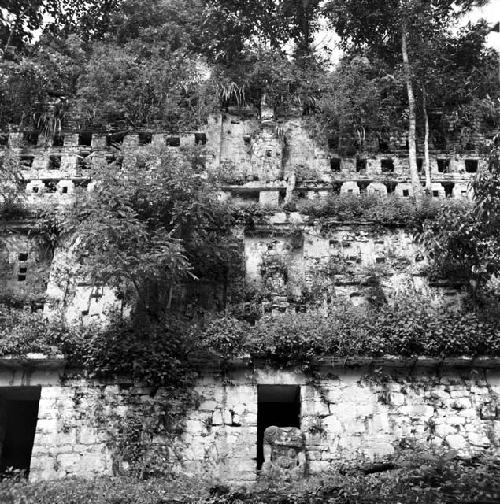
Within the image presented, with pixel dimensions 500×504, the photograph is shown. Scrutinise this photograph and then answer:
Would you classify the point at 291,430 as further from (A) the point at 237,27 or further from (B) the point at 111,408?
(A) the point at 237,27

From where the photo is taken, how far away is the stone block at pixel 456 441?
38.2 feet

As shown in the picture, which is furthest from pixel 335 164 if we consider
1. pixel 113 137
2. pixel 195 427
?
pixel 195 427

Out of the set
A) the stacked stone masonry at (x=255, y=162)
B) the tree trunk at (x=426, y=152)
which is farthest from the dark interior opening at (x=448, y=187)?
the tree trunk at (x=426, y=152)

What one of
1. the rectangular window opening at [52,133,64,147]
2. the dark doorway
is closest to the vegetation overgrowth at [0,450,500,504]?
the dark doorway

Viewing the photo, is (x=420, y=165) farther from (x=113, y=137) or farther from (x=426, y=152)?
(x=113, y=137)

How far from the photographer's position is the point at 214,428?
11.8 metres

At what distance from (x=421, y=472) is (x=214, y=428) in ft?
11.6

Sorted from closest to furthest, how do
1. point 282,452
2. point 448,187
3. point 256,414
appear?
point 282,452
point 256,414
point 448,187

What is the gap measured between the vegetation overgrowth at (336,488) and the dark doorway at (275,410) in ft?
7.20

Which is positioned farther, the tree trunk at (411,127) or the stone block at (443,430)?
the tree trunk at (411,127)

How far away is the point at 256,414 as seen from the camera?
12.0 m

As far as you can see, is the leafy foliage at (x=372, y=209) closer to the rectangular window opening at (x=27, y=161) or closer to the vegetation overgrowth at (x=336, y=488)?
the vegetation overgrowth at (x=336, y=488)

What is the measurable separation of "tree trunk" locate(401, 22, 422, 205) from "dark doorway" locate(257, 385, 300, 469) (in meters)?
Result: 5.04

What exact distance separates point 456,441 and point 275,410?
325 cm
